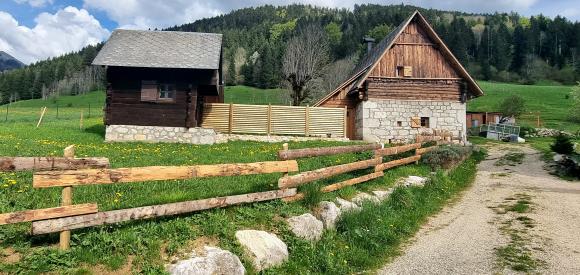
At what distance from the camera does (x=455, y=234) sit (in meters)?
8.88

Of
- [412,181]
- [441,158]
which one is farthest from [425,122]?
[412,181]

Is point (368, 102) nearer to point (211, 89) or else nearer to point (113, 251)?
point (211, 89)

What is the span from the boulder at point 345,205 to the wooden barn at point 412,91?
59.5ft

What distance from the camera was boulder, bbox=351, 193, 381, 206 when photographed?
1002 cm

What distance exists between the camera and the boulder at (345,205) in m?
9.20

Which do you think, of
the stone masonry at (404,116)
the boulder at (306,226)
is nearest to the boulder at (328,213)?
the boulder at (306,226)

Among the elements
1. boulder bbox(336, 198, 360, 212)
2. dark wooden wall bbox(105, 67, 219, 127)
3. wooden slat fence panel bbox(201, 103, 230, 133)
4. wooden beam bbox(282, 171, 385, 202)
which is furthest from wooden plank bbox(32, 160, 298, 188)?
wooden slat fence panel bbox(201, 103, 230, 133)

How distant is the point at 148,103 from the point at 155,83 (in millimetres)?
1291

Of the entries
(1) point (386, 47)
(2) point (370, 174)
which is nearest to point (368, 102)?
(1) point (386, 47)

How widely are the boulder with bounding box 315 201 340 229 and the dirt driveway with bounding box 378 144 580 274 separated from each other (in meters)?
1.58

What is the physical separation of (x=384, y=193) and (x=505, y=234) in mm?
3412

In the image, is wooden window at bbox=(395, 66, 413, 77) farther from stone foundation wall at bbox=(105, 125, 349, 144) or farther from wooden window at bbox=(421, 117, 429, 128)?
stone foundation wall at bbox=(105, 125, 349, 144)

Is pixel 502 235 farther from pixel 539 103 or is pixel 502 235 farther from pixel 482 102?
pixel 539 103

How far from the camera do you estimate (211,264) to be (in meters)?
5.41
